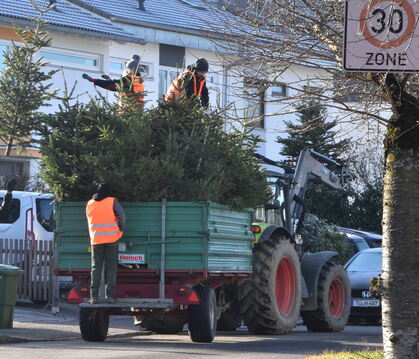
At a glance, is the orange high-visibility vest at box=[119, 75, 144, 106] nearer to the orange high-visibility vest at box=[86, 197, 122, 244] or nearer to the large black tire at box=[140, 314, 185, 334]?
the orange high-visibility vest at box=[86, 197, 122, 244]

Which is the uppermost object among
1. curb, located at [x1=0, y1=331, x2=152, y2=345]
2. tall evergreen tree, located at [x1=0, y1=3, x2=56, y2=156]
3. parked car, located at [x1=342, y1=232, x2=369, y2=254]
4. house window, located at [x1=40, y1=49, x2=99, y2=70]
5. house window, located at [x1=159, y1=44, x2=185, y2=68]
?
house window, located at [x1=159, y1=44, x2=185, y2=68]

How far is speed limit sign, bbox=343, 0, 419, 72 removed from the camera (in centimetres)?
847

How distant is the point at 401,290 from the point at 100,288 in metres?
6.06

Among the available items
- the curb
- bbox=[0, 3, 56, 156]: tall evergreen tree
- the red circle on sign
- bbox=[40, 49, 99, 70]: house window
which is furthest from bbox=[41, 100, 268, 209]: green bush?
bbox=[40, 49, 99, 70]: house window

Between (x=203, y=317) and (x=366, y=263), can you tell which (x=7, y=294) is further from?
(x=366, y=263)

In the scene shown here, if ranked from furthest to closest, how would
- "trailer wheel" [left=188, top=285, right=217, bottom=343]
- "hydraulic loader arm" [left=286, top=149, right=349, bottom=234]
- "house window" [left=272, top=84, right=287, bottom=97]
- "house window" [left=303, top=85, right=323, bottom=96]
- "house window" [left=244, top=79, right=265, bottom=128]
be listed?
"hydraulic loader arm" [left=286, top=149, right=349, bottom=234] → "trailer wheel" [left=188, top=285, right=217, bottom=343] → "house window" [left=244, top=79, right=265, bottom=128] → "house window" [left=272, top=84, right=287, bottom=97] → "house window" [left=303, top=85, right=323, bottom=96]

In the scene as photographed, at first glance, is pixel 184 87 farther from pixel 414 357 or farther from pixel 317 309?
pixel 414 357

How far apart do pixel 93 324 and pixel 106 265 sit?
843 millimetres

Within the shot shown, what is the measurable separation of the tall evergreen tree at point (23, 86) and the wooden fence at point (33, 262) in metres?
5.80

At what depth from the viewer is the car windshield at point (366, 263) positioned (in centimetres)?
2244

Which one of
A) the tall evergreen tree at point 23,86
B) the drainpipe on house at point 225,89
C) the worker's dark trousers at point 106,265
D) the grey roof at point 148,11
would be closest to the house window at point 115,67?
the grey roof at point 148,11

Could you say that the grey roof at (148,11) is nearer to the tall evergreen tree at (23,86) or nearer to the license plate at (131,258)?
the tall evergreen tree at (23,86)

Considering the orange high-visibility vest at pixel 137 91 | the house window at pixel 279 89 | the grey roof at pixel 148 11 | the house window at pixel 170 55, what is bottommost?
the house window at pixel 279 89

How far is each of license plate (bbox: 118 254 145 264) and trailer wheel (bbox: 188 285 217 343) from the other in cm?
84
